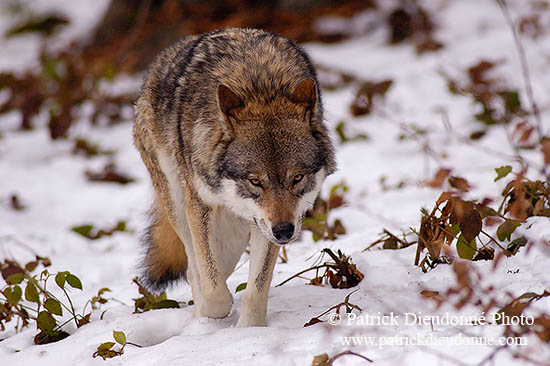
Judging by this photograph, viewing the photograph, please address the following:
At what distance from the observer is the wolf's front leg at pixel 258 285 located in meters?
3.87

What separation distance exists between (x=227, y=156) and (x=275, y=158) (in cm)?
32

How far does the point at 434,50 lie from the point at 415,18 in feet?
5.48

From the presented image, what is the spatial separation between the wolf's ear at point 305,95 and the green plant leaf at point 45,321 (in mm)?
1847

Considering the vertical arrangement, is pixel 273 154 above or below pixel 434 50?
below

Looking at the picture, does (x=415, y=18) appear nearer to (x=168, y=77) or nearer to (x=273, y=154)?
(x=168, y=77)

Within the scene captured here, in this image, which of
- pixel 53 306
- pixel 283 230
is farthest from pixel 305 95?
pixel 53 306

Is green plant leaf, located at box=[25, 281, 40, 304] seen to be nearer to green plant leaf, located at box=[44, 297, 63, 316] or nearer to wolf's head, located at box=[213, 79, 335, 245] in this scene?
green plant leaf, located at box=[44, 297, 63, 316]

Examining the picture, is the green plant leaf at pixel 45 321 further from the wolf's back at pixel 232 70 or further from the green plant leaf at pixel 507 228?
the green plant leaf at pixel 507 228

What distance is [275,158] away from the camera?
11.7 ft

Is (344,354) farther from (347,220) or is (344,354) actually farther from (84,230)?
(84,230)

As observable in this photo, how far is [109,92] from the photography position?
1094 centimetres

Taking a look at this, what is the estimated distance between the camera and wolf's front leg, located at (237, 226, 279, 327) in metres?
3.87

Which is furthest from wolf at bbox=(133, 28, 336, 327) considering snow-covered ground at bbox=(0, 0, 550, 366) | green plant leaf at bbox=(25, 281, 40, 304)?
green plant leaf at bbox=(25, 281, 40, 304)

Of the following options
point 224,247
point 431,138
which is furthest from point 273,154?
point 431,138
